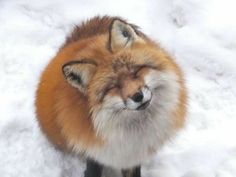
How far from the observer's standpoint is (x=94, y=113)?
2.58 metres

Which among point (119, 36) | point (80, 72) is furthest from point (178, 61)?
point (80, 72)

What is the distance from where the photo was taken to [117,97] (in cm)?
246

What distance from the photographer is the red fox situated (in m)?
2.50

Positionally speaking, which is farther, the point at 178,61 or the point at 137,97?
the point at 178,61

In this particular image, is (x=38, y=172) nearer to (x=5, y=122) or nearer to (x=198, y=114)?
(x=5, y=122)

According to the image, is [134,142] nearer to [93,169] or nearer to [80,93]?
[80,93]

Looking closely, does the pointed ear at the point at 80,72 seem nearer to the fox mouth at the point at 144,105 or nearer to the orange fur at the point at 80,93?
the orange fur at the point at 80,93

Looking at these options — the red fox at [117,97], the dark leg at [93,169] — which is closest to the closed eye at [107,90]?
the red fox at [117,97]

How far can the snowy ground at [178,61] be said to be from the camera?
3430 millimetres

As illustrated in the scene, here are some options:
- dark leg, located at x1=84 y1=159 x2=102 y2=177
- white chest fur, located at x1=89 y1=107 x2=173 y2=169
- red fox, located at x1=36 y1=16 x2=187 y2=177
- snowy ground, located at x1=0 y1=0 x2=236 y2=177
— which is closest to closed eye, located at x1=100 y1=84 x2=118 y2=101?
red fox, located at x1=36 y1=16 x2=187 y2=177

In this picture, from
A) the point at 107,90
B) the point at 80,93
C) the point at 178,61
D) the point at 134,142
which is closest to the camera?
the point at 107,90

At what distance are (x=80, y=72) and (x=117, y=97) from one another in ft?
0.76

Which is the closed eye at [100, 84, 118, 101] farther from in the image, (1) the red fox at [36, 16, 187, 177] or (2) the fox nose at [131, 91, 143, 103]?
(2) the fox nose at [131, 91, 143, 103]

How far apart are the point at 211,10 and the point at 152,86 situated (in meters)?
1.95
